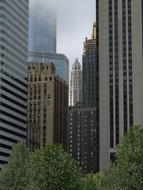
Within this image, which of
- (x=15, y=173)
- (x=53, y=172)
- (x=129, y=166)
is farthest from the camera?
(x=15, y=173)

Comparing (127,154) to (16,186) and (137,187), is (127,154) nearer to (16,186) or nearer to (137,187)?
(137,187)

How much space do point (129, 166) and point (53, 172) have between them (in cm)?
1000

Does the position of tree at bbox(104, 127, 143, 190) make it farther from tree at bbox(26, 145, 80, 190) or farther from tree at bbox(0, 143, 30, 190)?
tree at bbox(0, 143, 30, 190)

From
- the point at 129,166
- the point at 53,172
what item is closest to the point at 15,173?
the point at 53,172

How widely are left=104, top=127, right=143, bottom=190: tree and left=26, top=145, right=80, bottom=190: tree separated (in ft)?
19.6

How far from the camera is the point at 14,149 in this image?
337ft

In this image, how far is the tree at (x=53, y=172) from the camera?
8125 cm

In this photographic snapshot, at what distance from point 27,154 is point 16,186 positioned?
6.75 metres

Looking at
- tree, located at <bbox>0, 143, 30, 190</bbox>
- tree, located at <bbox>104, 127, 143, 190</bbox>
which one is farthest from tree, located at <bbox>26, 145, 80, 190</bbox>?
tree, located at <bbox>0, 143, 30, 190</bbox>

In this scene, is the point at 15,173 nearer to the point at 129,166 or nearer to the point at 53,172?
the point at 53,172

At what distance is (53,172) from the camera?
8138cm

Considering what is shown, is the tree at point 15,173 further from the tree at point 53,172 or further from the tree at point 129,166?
the tree at point 129,166

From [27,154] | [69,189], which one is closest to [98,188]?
[27,154]

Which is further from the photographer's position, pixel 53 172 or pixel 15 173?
pixel 15 173
